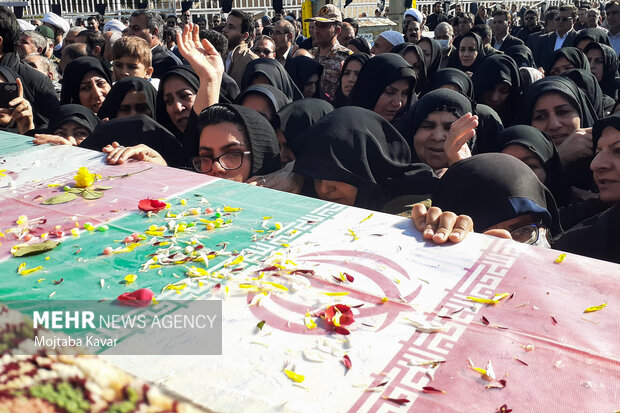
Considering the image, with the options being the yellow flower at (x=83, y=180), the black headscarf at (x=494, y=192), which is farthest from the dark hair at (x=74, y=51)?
the black headscarf at (x=494, y=192)

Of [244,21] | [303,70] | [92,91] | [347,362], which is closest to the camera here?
[347,362]

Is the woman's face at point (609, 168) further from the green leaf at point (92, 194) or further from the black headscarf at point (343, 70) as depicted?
the black headscarf at point (343, 70)

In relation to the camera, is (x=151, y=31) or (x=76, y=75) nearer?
(x=76, y=75)

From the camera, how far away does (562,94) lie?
3.89 meters

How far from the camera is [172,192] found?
6.66 ft

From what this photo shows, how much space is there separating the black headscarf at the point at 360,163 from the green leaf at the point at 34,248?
1616 millimetres

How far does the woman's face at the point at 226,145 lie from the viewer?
2.84 metres

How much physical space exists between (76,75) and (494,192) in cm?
383

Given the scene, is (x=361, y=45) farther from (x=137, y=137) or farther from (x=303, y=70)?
(x=137, y=137)

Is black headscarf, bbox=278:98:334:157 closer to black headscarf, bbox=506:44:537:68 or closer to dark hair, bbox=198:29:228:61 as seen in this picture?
dark hair, bbox=198:29:228:61

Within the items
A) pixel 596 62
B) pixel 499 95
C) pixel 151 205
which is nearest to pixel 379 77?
pixel 499 95

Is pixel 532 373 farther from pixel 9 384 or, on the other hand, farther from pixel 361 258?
pixel 9 384

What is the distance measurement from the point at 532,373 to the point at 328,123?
226 cm

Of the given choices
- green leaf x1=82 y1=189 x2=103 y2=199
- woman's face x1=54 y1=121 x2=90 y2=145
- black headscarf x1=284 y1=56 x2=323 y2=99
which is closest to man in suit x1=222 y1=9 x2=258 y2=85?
black headscarf x1=284 y1=56 x2=323 y2=99
